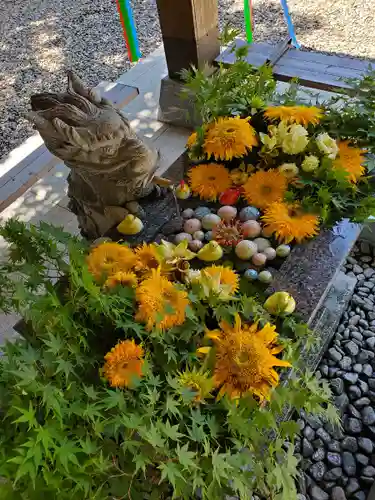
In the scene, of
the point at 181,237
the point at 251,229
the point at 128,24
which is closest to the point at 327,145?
the point at 251,229

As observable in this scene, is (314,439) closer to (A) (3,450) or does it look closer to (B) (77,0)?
(A) (3,450)

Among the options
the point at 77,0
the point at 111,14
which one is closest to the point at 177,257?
the point at 111,14

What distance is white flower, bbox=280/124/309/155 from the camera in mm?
2104

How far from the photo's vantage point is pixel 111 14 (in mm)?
5738

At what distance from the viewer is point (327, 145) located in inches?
83.2

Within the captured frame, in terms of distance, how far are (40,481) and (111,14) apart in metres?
5.67

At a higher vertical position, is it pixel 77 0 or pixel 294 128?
pixel 294 128

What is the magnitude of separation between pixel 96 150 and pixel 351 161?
1.09 m

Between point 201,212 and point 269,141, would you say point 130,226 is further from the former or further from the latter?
point 269,141

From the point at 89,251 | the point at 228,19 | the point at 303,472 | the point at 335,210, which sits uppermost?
the point at 89,251

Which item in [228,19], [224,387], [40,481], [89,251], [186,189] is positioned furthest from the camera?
[228,19]

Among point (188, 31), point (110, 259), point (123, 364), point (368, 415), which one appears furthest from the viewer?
point (188, 31)

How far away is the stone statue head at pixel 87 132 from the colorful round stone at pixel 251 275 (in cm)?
66

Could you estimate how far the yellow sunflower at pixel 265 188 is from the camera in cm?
212
